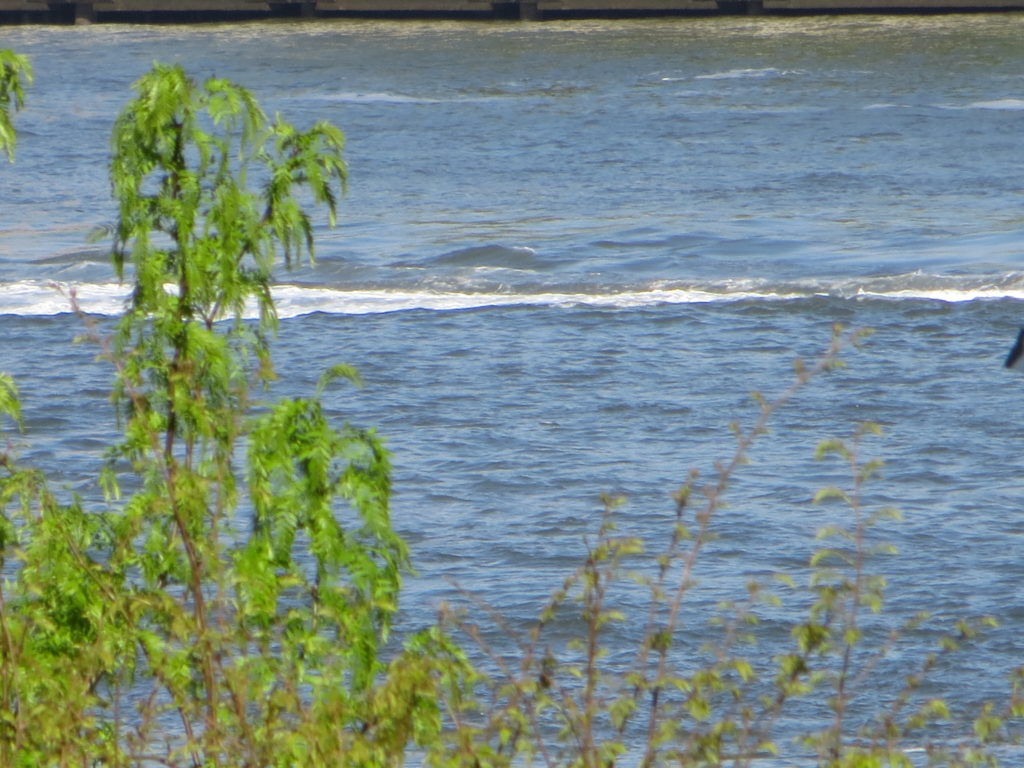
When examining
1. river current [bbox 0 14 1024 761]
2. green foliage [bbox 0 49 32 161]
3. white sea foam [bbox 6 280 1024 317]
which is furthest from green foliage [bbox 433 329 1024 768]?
white sea foam [bbox 6 280 1024 317]

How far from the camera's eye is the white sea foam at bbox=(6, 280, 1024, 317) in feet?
45.1

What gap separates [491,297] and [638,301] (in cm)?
119

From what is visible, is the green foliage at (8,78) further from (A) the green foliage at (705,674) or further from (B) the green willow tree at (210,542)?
(A) the green foliage at (705,674)

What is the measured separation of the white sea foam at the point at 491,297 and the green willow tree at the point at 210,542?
379 inches

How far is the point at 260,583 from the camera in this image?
3531 millimetres

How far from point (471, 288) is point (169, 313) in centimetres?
1087

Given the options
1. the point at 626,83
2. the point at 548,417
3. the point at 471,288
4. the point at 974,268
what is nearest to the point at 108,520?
the point at 548,417

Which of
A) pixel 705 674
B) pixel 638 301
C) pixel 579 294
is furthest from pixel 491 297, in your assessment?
pixel 705 674

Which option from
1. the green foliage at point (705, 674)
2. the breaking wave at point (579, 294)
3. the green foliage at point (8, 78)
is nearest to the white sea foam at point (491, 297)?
the breaking wave at point (579, 294)

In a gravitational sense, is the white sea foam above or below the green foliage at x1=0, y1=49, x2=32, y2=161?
below

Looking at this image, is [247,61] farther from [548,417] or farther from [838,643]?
[838,643]

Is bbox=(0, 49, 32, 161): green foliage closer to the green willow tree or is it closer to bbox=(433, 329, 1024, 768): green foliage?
the green willow tree

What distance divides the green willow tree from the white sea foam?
9621 mm

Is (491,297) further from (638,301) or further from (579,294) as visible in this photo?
(638,301)
